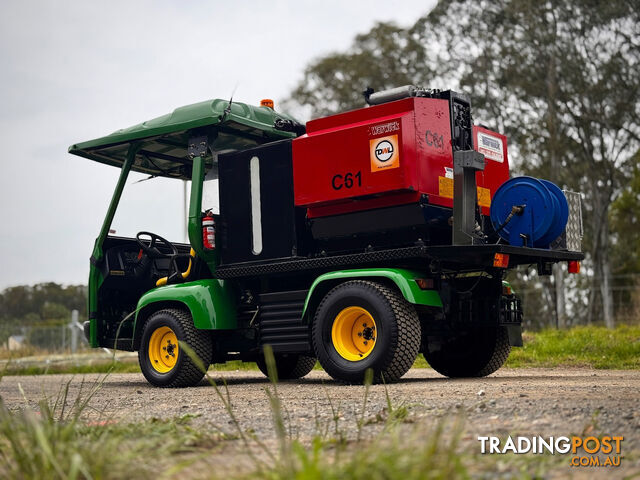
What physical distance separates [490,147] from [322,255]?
7.14 ft

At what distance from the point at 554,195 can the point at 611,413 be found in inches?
157

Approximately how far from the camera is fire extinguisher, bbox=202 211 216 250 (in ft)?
31.3

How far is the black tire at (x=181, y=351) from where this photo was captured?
920 cm

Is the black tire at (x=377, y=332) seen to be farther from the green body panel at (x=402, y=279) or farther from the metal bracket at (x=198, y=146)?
the metal bracket at (x=198, y=146)

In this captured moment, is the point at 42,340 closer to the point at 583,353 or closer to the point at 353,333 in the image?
the point at 583,353

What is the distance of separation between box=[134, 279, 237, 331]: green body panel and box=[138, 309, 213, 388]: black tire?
0.42ft

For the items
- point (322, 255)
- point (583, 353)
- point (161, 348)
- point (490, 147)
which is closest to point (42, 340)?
point (161, 348)

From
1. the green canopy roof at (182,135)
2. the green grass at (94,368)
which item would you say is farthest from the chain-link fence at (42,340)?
the green canopy roof at (182,135)

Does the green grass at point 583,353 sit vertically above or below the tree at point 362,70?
below

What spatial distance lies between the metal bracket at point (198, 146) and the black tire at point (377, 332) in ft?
8.67

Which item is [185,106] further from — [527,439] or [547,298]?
[547,298]

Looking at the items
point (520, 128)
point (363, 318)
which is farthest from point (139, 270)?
point (520, 128)

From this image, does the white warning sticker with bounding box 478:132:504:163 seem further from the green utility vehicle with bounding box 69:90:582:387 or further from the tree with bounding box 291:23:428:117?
the tree with bounding box 291:23:428:117

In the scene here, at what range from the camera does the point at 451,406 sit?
502 centimetres
